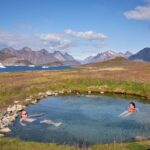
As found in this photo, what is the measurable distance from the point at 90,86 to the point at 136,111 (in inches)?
993

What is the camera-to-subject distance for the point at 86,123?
47188mm

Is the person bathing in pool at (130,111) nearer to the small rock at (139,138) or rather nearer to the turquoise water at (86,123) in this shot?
the turquoise water at (86,123)

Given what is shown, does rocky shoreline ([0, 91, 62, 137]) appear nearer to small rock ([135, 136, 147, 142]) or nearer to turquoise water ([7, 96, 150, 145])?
turquoise water ([7, 96, 150, 145])

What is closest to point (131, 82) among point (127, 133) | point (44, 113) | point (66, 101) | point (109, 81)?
point (109, 81)

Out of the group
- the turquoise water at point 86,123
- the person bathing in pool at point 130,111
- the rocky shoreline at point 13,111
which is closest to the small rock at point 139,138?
the turquoise water at point 86,123

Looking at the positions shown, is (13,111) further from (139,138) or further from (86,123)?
(139,138)

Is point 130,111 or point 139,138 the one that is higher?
point 130,111

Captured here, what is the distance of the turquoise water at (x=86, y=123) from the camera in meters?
39.3

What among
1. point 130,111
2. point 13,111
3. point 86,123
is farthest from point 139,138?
point 13,111

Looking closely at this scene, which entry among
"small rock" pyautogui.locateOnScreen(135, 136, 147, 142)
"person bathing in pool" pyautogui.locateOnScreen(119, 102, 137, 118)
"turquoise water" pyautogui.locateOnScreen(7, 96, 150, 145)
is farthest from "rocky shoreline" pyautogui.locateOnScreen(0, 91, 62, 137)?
"person bathing in pool" pyautogui.locateOnScreen(119, 102, 137, 118)

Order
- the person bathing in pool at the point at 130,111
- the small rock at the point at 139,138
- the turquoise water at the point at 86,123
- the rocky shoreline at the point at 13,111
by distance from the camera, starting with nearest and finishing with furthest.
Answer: the small rock at the point at 139,138 → the turquoise water at the point at 86,123 → the rocky shoreline at the point at 13,111 → the person bathing in pool at the point at 130,111

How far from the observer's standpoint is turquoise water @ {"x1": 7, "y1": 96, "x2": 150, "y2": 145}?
129 feet

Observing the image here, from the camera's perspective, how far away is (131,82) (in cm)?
7762

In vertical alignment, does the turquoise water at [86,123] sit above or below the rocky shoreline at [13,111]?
below
